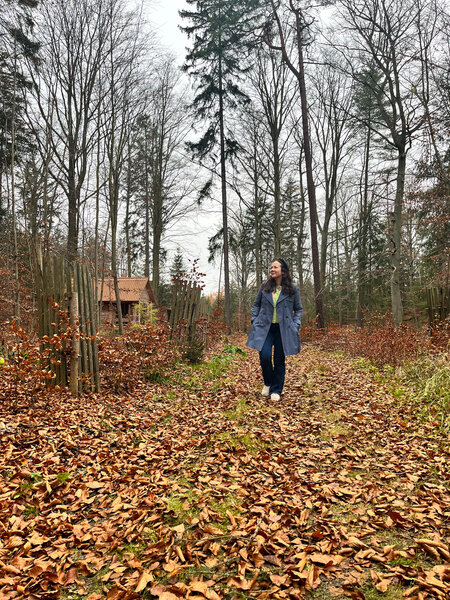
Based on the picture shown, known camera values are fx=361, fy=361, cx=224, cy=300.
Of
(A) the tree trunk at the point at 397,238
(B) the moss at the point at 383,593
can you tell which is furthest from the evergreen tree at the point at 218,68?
(B) the moss at the point at 383,593

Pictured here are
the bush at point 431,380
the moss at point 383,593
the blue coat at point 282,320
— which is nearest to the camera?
the moss at point 383,593

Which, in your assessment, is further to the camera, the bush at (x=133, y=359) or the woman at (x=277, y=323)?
the bush at (x=133, y=359)

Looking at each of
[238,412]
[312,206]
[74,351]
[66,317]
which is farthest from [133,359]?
[312,206]

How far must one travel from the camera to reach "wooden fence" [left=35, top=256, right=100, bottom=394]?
5.06m

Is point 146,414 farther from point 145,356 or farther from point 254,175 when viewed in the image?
point 254,175

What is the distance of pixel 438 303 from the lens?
8766mm

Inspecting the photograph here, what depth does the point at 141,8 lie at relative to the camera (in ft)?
30.8

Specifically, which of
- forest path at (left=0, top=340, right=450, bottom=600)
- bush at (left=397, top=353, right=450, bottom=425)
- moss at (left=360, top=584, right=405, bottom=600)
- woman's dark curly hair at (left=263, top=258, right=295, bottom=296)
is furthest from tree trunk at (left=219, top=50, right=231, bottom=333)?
moss at (left=360, top=584, right=405, bottom=600)

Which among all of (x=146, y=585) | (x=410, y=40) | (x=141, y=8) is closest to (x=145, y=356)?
(x=146, y=585)

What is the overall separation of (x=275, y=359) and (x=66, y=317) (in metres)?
3.04

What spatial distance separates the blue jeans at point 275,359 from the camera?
528 cm

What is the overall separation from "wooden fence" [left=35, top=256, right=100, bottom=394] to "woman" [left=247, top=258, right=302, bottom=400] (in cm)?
241

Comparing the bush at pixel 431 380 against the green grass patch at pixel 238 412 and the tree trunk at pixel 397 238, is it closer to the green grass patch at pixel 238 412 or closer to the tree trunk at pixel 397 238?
the green grass patch at pixel 238 412

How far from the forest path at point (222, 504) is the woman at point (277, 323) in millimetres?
729
